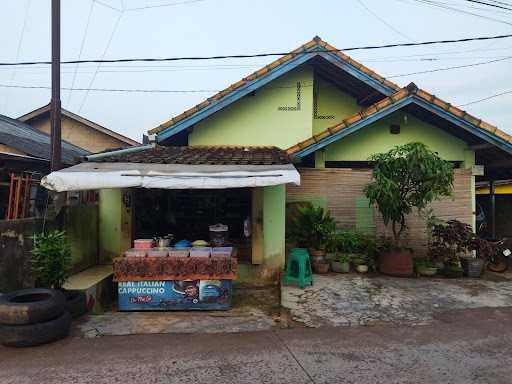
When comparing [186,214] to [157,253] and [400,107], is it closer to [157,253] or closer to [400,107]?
[157,253]

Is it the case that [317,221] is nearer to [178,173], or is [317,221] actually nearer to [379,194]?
[379,194]

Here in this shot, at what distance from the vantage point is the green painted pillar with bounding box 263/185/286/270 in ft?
26.6

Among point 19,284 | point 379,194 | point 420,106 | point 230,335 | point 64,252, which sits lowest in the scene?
point 230,335

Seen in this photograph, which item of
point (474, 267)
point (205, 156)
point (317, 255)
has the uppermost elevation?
point (205, 156)

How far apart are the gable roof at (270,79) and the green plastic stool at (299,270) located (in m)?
4.78

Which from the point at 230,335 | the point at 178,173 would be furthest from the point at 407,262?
the point at 178,173

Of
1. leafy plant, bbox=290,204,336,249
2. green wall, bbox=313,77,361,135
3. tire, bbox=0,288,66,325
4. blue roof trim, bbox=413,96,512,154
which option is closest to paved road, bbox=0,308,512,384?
tire, bbox=0,288,66,325

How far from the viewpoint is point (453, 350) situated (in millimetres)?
4676

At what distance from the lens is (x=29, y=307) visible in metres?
4.77

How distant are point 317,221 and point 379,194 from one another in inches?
63.3

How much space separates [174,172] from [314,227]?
3649 millimetres

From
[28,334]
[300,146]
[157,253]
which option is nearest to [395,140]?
[300,146]

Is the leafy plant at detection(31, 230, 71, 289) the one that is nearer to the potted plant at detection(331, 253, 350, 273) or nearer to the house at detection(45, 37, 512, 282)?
the house at detection(45, 37, 512, 282)

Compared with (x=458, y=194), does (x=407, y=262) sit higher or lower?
lower
